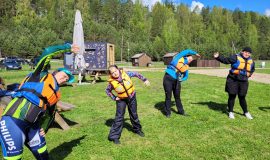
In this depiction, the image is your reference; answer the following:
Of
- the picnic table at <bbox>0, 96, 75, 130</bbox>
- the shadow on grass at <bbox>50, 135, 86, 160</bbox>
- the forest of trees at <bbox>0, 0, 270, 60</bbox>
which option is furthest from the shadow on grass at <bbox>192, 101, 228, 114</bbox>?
the forest of trees at <bbox>0, 0, 270, 60</bbox>

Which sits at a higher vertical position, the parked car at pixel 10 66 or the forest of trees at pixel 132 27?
the forest of trees at pixel 132 27

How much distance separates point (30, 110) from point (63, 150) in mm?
2759

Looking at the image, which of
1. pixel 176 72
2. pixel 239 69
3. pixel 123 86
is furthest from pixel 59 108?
pixel 239 69

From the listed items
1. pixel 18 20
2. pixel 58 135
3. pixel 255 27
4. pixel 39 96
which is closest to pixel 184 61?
pixel 58 135

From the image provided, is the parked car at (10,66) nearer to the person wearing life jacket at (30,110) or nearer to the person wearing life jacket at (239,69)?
the person wearing life jacket at (239,69)

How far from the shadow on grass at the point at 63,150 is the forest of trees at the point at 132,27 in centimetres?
6608

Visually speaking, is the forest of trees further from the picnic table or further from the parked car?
the picnic table

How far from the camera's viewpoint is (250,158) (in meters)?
6.25

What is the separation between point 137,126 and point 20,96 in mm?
3962

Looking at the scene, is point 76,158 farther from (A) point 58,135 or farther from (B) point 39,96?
(B) point 39,96

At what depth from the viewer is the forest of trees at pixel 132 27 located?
77.8 m

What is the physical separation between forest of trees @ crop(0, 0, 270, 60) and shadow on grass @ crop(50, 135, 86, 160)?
2602 inches

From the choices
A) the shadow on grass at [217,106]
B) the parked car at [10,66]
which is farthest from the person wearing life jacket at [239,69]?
the parked car at [10,66]

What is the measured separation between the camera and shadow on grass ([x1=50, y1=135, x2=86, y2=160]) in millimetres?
6238
